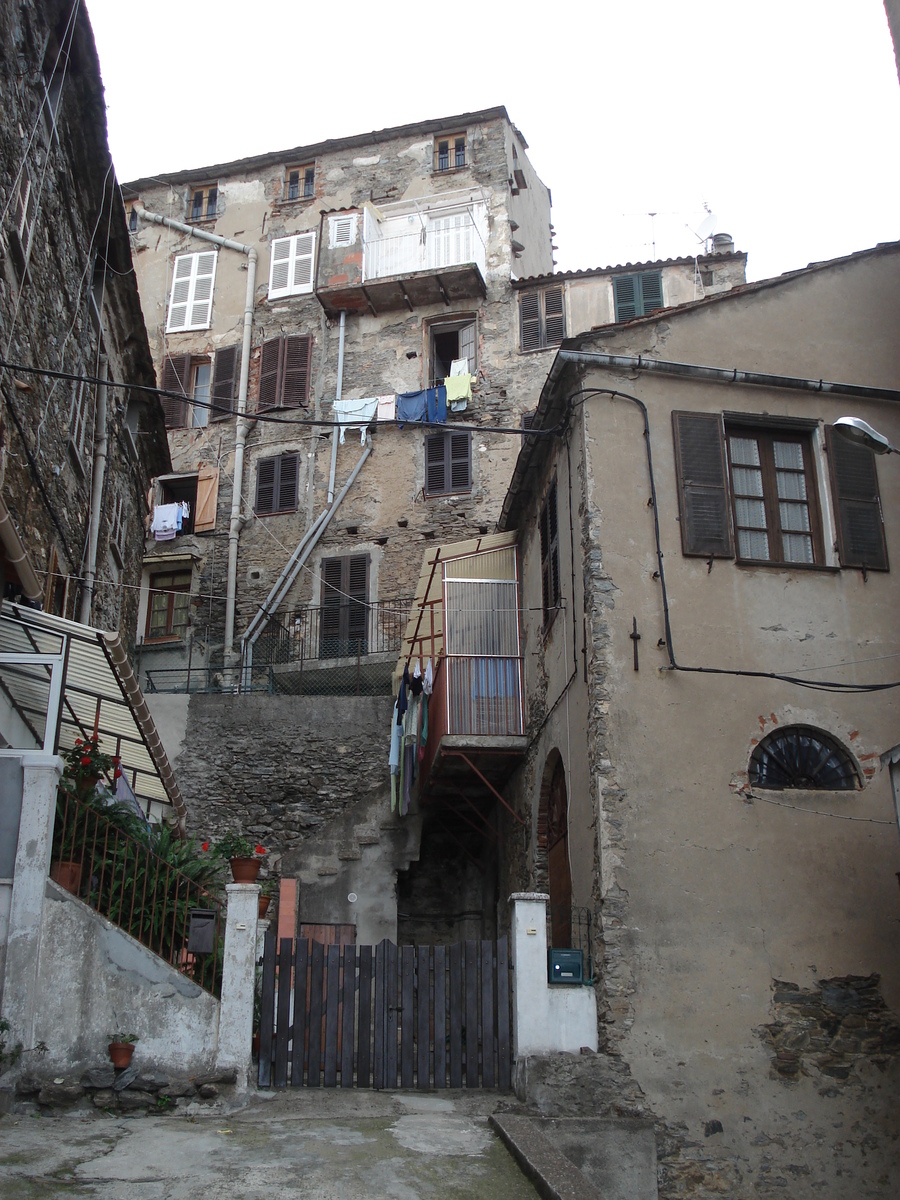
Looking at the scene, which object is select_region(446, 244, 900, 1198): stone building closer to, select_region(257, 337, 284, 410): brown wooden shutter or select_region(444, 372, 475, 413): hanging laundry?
select_region(444, 372, 475, 413): hanging laundry

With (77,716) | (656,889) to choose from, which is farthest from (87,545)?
(656,889)

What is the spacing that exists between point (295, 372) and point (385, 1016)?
61.9ft

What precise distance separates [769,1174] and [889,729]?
4.24 metres

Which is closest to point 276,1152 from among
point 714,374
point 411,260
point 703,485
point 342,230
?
point 703,485

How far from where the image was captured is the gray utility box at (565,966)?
32.0ft

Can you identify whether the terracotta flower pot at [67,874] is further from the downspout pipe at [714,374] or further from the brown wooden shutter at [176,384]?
the brown wooden shutter at [176,384]

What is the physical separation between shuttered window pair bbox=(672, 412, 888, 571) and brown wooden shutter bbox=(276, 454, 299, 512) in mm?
14782

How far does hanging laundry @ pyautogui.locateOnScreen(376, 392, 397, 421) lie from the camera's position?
24781 mm

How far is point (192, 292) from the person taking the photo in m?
27.8

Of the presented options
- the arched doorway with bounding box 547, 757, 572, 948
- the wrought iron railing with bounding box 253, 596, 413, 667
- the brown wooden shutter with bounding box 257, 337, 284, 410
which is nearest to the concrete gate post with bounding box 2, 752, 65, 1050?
the arched doorway with bounding box 547, 757, 572, 948

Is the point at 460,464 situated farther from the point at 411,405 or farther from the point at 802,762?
the point at 802,762

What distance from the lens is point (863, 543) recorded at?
1142 centimetres

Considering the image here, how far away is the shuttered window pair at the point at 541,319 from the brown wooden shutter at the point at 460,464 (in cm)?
258

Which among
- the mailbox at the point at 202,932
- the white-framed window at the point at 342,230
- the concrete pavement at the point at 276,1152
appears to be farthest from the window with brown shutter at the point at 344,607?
the concrete pavement at the point at 276,1152
